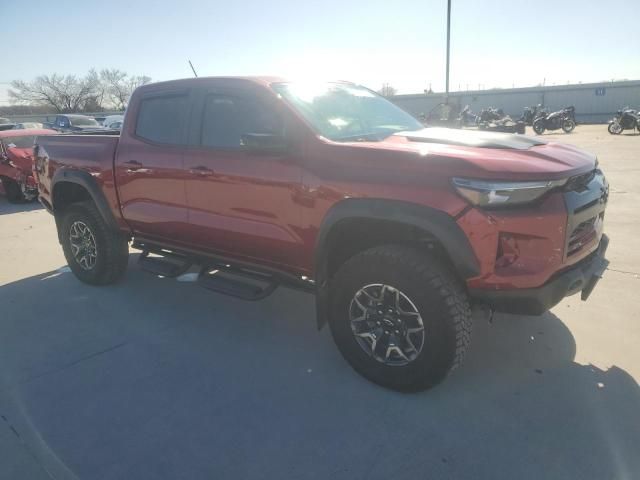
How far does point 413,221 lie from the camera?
247 cm

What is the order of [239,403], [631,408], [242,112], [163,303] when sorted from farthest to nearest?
[163,303] < [242,112] < [239,403] < [631,408]

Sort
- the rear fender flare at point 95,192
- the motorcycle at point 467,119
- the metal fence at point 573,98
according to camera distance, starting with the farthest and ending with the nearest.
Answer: the metal fence at point 573,98 < the motorcycle at point 467,119 < the rear fender flare at point 95,192

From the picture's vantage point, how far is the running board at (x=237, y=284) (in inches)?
128

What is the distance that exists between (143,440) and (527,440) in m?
2.03

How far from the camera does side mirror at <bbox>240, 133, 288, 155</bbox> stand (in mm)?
2818

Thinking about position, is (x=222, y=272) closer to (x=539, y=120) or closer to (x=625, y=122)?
(x=625, y=122)

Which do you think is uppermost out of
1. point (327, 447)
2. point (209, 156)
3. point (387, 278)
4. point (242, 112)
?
point (242, 112)

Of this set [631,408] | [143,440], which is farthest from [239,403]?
[631,408]

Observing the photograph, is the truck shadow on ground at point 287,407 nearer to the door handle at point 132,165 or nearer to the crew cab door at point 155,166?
the crew cab door at point 155,166

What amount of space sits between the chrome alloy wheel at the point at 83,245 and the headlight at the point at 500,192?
3.78 metres

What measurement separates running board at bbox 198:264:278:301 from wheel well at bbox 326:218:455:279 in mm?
518

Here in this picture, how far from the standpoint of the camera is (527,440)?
7.74 feet

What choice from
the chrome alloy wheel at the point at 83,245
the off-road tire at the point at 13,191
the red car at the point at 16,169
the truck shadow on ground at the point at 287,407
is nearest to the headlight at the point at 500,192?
the truck shadow on ground at the point at 287,407

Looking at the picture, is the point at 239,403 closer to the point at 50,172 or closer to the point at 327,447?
the point at 327,447
